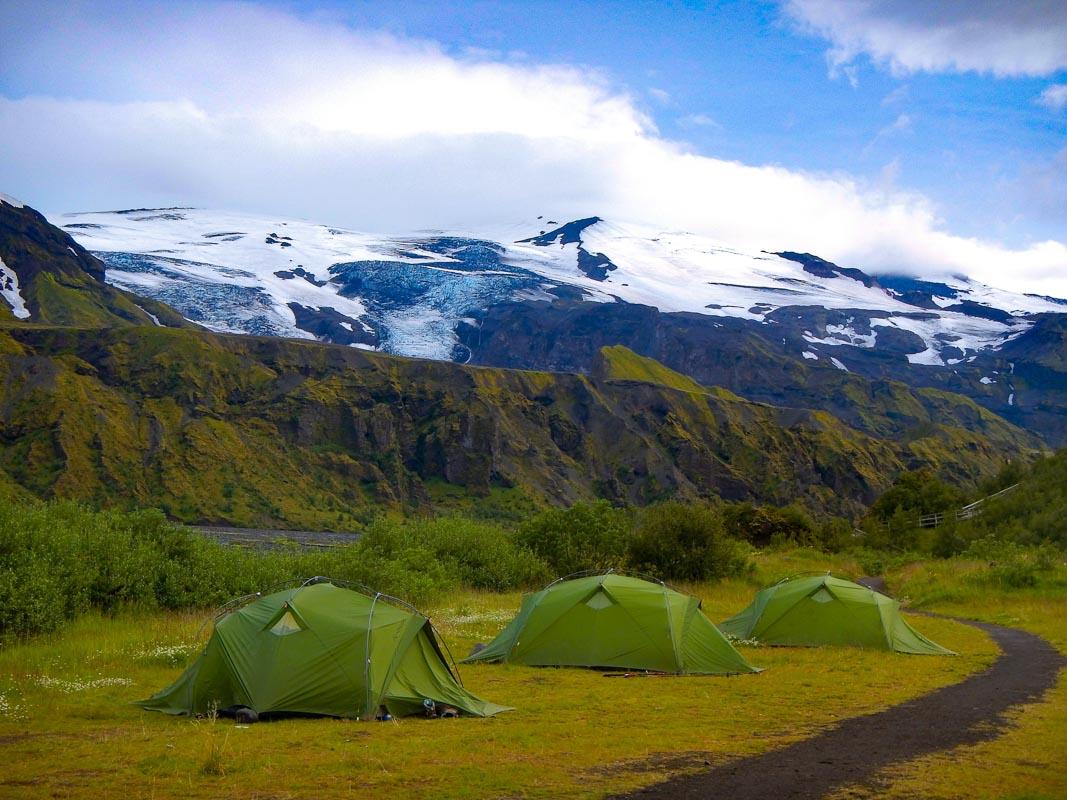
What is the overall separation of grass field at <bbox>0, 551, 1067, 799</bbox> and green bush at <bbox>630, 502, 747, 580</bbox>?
1928 centimetres

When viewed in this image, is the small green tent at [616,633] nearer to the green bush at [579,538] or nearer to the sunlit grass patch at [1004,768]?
the sunlit grass patch at [1004,768]

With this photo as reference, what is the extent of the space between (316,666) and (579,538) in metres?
28.9

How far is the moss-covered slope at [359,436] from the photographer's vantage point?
386 ft


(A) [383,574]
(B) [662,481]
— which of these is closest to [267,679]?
(A) [383,574]

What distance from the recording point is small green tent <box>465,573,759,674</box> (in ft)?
74.3

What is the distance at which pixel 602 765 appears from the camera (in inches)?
529

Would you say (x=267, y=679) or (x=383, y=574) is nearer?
(x=267, y=679)

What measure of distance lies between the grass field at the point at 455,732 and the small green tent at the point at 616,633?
735mm

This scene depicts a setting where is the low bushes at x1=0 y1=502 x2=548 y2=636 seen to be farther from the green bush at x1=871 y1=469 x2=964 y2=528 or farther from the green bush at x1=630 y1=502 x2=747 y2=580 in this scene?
the green bush at x1=871 y1=469 x2=964 y2=528

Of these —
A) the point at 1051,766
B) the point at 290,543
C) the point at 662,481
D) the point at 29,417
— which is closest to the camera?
the point at 1051,766

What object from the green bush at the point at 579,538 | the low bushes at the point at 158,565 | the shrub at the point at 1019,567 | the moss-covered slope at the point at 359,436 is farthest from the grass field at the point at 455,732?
the moss-covered slope at the point at 359,436

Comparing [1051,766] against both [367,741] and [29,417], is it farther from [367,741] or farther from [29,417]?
[29,417]

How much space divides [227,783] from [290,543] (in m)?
27.4

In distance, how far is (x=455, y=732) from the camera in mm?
15539
